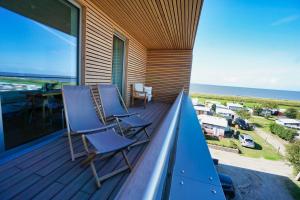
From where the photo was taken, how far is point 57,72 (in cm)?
288

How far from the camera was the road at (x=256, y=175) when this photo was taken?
26.0ft

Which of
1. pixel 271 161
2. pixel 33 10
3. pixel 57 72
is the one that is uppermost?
pixel 33 10

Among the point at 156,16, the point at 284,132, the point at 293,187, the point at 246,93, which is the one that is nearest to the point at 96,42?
the point at 156,16

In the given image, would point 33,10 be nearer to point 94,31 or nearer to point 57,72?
point 57,72

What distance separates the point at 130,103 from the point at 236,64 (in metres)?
57.6

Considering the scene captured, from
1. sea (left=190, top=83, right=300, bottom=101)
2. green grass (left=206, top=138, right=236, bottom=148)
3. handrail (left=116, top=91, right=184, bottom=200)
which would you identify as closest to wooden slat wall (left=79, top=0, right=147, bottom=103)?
handrail (left=116, top=91, right=184, bottom=200)

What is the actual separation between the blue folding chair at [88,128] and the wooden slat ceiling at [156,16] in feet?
6.87

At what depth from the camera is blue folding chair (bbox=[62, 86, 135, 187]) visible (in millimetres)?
1805

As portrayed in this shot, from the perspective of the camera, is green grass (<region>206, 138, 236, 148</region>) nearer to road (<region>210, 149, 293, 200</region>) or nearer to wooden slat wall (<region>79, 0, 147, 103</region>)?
road (<region>210, 149, 293, 200</region>)

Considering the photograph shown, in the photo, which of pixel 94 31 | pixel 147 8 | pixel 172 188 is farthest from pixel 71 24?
pixel 172 188

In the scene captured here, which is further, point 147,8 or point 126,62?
point 126,62

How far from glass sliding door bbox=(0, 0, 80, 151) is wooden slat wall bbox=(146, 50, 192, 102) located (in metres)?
4.80

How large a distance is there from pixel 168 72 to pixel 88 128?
5.79 metres

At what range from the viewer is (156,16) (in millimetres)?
3920
